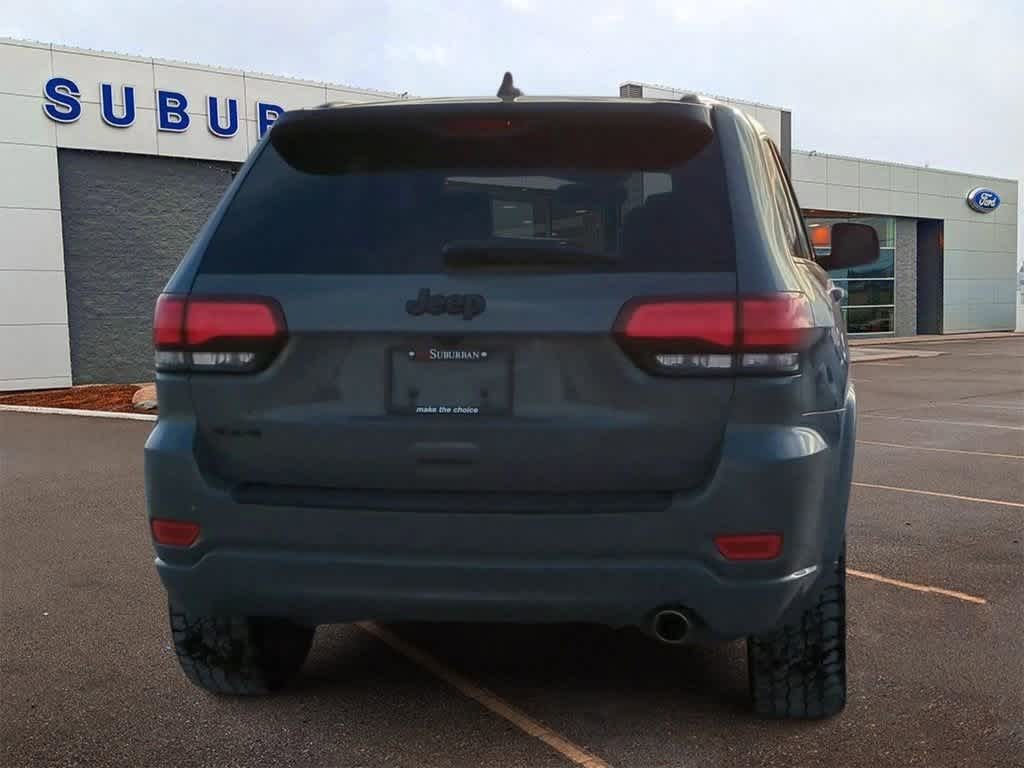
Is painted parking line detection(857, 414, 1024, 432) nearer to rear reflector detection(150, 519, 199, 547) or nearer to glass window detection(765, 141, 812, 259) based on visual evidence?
glass window detection(765, 141, 812, 259)

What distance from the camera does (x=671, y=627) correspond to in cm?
279

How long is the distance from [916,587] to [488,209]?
3190 mm

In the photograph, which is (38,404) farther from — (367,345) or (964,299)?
(964,299)

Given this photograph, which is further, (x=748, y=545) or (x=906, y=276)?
(x=906, y=276)

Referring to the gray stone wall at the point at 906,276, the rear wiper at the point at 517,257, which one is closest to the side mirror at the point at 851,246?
the rear wiper at the point at 517,257

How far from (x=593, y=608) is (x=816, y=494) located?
68 cm

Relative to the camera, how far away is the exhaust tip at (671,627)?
9.09 feet

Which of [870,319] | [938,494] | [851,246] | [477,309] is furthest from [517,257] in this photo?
[870,319]

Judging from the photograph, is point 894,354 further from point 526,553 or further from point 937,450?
point 526,553

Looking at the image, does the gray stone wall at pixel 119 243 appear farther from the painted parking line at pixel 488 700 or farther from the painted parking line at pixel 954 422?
the painted parking line at pixel 488 700

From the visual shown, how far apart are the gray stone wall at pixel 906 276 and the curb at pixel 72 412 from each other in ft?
102

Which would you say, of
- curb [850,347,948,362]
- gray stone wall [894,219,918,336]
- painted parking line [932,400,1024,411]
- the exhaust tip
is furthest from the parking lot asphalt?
gray stone wall [894,219,918,336]

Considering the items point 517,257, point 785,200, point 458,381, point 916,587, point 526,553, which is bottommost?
point 916,587

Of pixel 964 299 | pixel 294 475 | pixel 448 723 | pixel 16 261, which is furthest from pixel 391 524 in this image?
pixel 964 299
